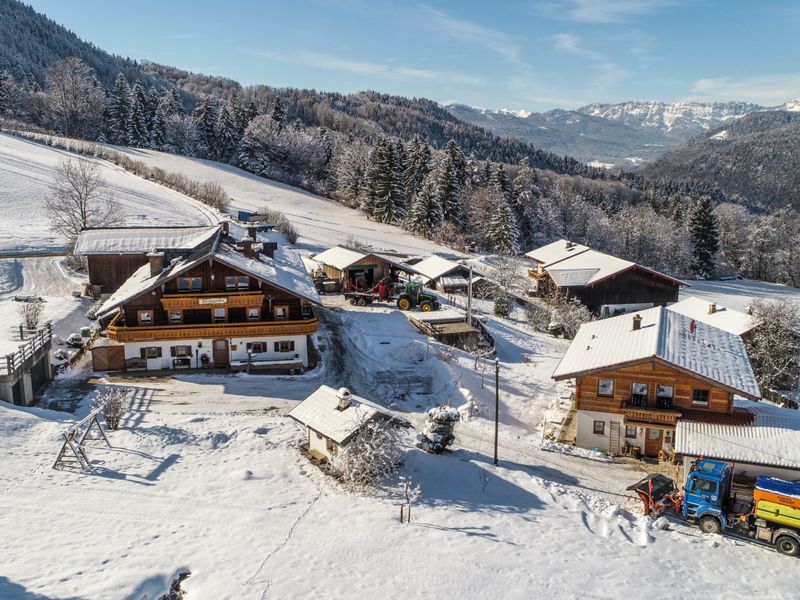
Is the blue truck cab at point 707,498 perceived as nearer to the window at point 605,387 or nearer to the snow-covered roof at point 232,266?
the window at point 605,387

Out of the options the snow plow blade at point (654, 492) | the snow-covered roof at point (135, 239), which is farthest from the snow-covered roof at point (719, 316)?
the snow-covered roof at point (135, 239)

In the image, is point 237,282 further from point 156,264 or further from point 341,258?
point 341,258

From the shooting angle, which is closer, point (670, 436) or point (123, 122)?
point (670, 436)

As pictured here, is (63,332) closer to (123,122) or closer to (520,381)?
(520,381)

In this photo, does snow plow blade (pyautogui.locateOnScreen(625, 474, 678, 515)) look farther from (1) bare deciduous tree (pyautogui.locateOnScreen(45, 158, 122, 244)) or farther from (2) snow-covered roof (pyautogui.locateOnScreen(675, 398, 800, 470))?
(1) bare deciduous tree (pyautogui.locateOnScreen(45, 158, 122, 244))

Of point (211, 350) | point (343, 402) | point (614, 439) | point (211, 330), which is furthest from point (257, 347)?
point (614, 439)

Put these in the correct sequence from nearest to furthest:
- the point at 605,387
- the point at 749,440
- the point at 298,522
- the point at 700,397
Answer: the point at 298,522
the point at 749,440
the point at 700,397
the point at 605,387

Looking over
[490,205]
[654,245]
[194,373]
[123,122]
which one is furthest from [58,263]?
[654,245]
